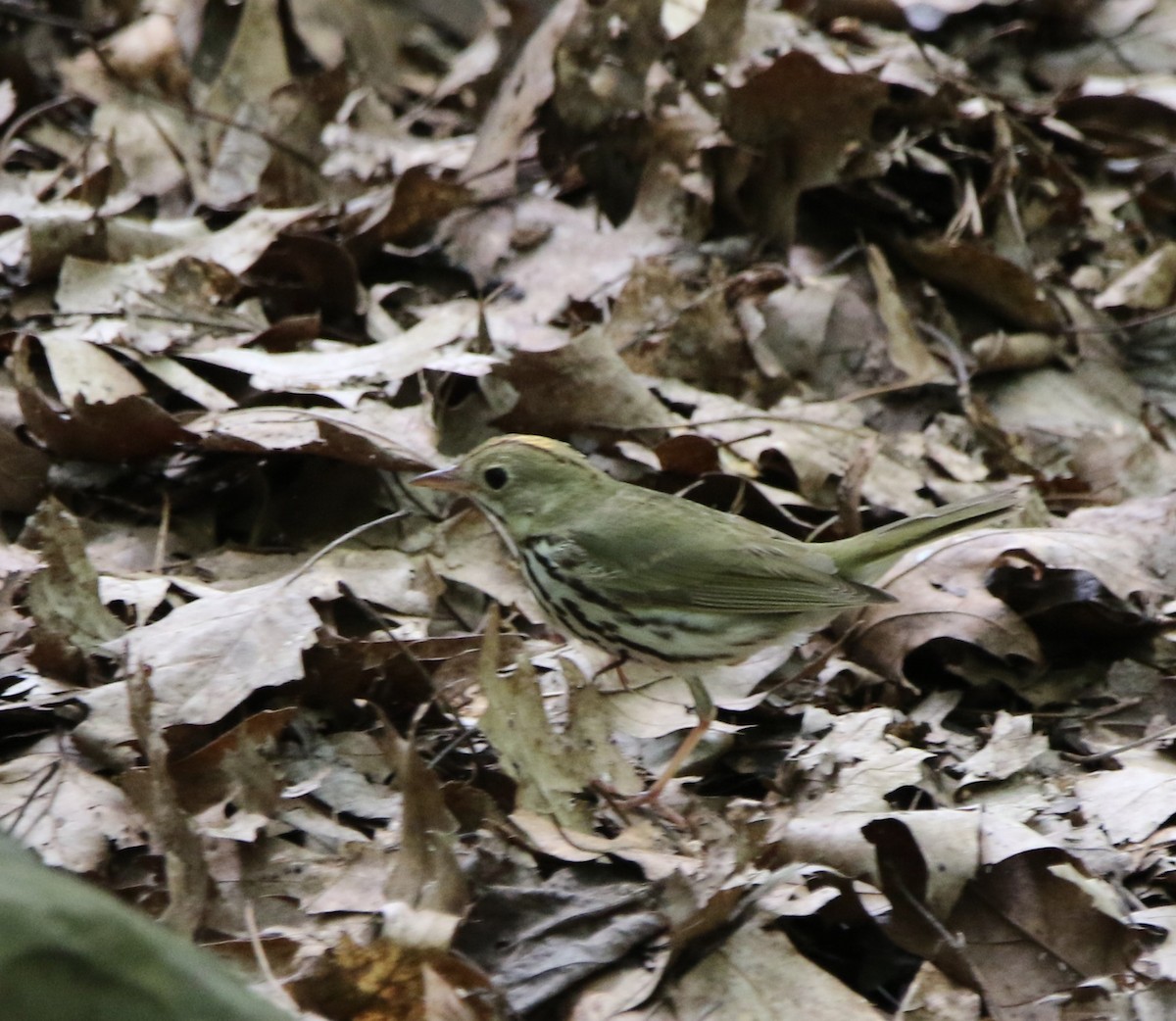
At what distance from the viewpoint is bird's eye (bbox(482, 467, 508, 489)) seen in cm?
402

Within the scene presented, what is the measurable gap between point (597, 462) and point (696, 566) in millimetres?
878

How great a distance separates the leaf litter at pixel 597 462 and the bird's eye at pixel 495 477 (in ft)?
1.19

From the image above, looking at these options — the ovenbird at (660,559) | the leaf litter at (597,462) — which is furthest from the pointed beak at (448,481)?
the leaf litter at (597,462)

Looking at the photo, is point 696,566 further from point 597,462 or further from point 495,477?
point 597,462

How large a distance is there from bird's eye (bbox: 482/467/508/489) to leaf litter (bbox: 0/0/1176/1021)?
36 cm

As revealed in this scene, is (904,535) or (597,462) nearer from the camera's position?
(904,535)

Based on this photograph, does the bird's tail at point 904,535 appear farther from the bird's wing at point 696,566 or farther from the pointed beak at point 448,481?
the pointed beak at point 448,481

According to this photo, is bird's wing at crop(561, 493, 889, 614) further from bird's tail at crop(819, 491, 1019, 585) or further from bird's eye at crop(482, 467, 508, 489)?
bird's eye at crop(482, 467, 508, 489)

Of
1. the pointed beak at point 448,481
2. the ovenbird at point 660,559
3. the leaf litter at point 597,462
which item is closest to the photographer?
the leaf litter at point 597,462

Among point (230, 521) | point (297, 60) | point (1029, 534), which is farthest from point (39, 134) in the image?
point (1029, 534)

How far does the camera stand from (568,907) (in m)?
2.99

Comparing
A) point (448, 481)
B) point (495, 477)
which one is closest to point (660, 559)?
point (495, 477)

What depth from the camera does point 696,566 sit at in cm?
399

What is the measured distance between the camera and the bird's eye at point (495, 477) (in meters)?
4.02
